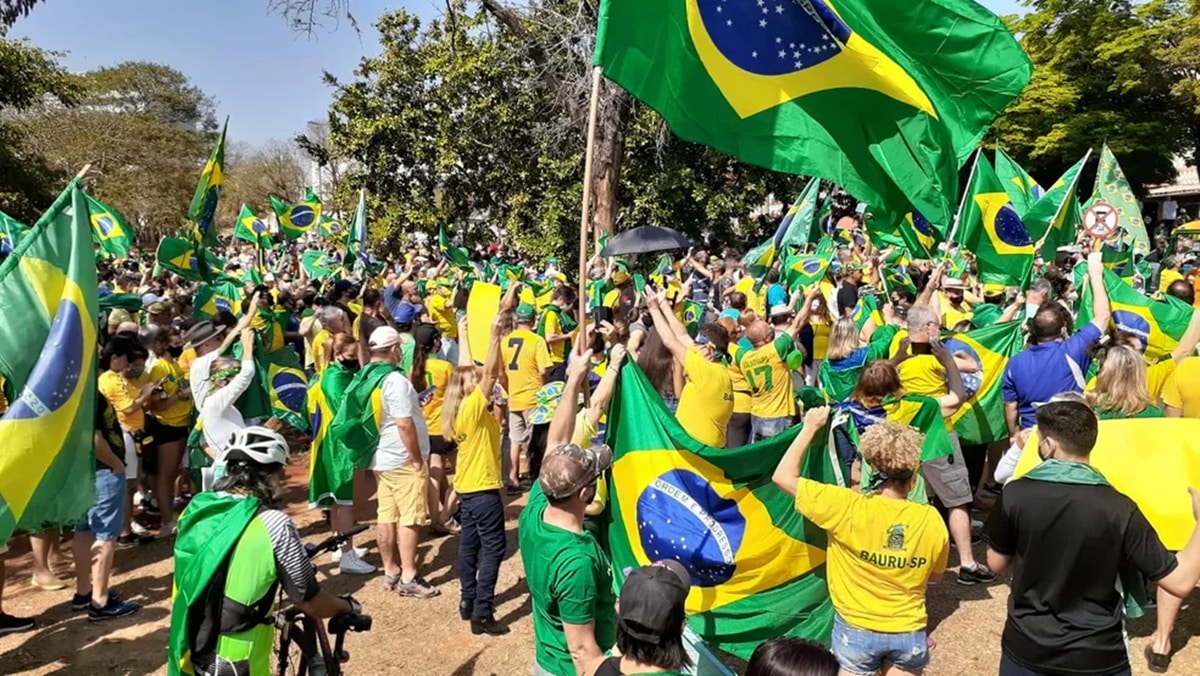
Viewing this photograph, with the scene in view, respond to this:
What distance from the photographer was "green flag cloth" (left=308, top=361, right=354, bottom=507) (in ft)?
21.2

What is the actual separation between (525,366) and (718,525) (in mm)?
4207

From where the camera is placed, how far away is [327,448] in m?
6.47

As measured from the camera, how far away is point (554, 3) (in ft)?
70.4

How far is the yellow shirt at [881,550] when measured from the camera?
3.49 metres

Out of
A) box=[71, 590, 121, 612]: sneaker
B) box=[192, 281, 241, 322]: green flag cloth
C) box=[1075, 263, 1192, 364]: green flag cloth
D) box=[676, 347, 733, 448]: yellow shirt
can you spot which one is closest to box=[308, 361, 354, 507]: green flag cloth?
box=[71, 590, 121, 612]: sneaker

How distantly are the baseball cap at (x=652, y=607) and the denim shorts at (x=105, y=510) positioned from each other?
466cm

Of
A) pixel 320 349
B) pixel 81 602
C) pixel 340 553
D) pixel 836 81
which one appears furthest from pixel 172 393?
pixel 836 81

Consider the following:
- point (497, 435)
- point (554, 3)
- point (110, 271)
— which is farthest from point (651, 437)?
point (554, 3)

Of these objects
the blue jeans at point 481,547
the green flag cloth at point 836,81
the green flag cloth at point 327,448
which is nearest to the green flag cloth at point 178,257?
the green flag cloth at point 327,448

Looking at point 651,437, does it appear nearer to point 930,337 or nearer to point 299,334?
point 930,337

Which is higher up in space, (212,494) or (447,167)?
(447,167)

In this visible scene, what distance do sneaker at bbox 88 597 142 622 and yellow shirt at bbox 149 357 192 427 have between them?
1.70 meters

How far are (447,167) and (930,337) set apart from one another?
20.4 m

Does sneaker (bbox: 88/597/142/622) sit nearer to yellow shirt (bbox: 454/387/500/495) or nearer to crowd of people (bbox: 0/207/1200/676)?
crowd of people (bbox: 0/207/1200/676)
